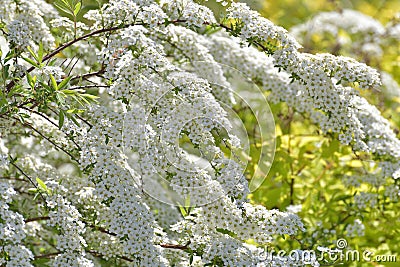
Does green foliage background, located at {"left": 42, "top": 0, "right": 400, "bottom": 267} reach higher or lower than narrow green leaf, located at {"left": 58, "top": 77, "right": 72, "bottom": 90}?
higher

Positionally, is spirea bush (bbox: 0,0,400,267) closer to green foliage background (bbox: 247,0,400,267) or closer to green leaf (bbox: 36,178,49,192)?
green leaf (bbox: 36,178,49,192)

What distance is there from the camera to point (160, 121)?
293cm

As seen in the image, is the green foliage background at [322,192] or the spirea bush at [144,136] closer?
the spirea bush at [144,136]

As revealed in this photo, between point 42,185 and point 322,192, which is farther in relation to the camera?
point 322,192

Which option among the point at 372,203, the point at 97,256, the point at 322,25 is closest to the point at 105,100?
the point at 97,256

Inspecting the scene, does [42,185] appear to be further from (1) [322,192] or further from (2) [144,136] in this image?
(1) [322,192]

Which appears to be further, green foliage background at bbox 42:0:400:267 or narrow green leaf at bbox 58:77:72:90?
green foliage background at bbox 42:0:400:267

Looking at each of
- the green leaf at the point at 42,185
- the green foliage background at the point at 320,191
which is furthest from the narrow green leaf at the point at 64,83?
the green foliage background at the point at 320,191

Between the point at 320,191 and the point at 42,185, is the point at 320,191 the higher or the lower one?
the higher one

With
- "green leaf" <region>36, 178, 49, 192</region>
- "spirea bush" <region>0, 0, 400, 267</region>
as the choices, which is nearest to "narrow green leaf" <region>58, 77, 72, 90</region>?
"spirea bush" <region>0, 0, 400, 267</region>

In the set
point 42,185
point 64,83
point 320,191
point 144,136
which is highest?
point 320,191

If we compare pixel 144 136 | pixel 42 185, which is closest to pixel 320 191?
pixel 144 136

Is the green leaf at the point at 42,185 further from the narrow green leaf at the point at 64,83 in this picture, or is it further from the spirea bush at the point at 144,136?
the narrow green leaf at the point at 64,83

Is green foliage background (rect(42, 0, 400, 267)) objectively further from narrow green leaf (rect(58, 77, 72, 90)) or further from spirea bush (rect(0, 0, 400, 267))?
narrow green leaf (rect(58, 77, 72, 90))
